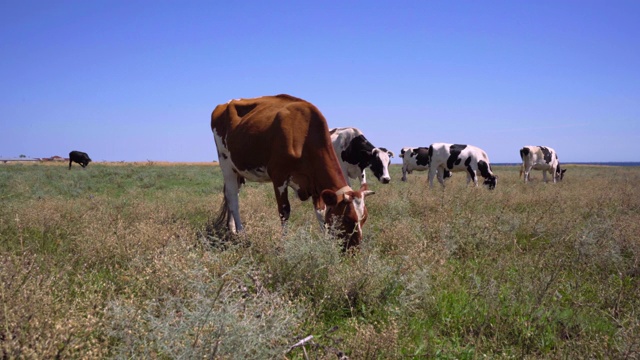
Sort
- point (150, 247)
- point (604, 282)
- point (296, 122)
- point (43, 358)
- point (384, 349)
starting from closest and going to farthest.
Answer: point (43, 358)
point (384, 349)
point (604, 282)
point (150, 247)
point (296, 122)

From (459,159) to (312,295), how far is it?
16.0 metres

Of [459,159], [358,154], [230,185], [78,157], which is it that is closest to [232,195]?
[230,185]

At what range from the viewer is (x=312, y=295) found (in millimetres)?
3598

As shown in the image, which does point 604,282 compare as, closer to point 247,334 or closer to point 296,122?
point 247,334

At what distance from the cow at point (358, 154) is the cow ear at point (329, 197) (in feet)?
18.8

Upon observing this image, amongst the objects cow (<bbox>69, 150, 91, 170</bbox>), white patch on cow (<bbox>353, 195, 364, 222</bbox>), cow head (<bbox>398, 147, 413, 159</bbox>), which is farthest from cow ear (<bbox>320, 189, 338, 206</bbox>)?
cow (<bbox>69, 150, 91, 170</bbox>)

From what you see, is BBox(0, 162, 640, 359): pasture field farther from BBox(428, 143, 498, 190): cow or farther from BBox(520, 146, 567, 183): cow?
BBox(520, 146, 567, 183): cow

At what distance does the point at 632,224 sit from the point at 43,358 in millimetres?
Result: 7040

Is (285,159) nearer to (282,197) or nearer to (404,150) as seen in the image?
(282,197)

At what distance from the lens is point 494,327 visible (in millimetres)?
3195

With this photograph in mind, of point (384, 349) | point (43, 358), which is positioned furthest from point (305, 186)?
point (43, 358)

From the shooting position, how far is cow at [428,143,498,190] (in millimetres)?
17688

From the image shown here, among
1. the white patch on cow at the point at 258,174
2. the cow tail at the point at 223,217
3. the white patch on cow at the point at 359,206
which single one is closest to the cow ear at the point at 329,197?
the white patch on cow at the point at 359,206

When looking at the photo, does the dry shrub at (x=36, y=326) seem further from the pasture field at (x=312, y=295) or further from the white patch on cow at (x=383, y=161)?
the white patch on cow at (x=383, y=161)
